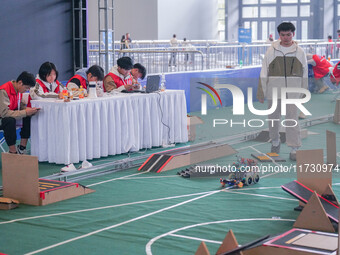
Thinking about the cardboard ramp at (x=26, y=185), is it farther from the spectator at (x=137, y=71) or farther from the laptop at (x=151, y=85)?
the spectator at (x=137, y=71)

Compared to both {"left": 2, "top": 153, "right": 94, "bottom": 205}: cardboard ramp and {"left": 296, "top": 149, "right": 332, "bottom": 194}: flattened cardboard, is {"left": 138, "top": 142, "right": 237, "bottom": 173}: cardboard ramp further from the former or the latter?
{"left": 296, "top": 149, "right": 332, "bottom": 194}: flattened cardboard

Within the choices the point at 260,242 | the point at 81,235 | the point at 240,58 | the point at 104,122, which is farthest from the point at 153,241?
the point at 240,58

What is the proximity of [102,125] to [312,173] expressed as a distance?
3.40m

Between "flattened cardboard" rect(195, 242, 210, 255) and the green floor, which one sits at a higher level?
"flattened cardboard" rect(195, 242, 210, 255)

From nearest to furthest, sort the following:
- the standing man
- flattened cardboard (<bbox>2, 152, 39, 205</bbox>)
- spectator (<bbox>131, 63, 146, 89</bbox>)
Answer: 1. flattened cardboard (<bbox>2, 152, 39, 205</bbox>)
2. the standing man
3. spectator (<bbox>131, 63, 146, 89</bbox>)

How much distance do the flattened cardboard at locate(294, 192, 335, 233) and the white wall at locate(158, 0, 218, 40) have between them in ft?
106

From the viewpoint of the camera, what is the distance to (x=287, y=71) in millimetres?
8148

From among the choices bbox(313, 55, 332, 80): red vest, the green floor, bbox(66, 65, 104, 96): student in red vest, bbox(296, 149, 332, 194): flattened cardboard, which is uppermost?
bbox(313, 55, 332, 80): red vest

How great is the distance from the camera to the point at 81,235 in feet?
16.9

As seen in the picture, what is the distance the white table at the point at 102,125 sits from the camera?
788cm

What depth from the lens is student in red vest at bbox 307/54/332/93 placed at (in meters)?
16.8

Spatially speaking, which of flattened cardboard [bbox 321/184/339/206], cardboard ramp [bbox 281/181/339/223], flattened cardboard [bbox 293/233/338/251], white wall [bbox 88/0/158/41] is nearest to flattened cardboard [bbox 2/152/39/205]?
cardboard ramp [bbox 281/181/339/223]

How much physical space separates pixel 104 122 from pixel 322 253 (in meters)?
4.89

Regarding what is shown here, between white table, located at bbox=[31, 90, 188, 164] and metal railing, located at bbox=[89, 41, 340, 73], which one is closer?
white table, located at bbox=[31, 90, 188, 164]
